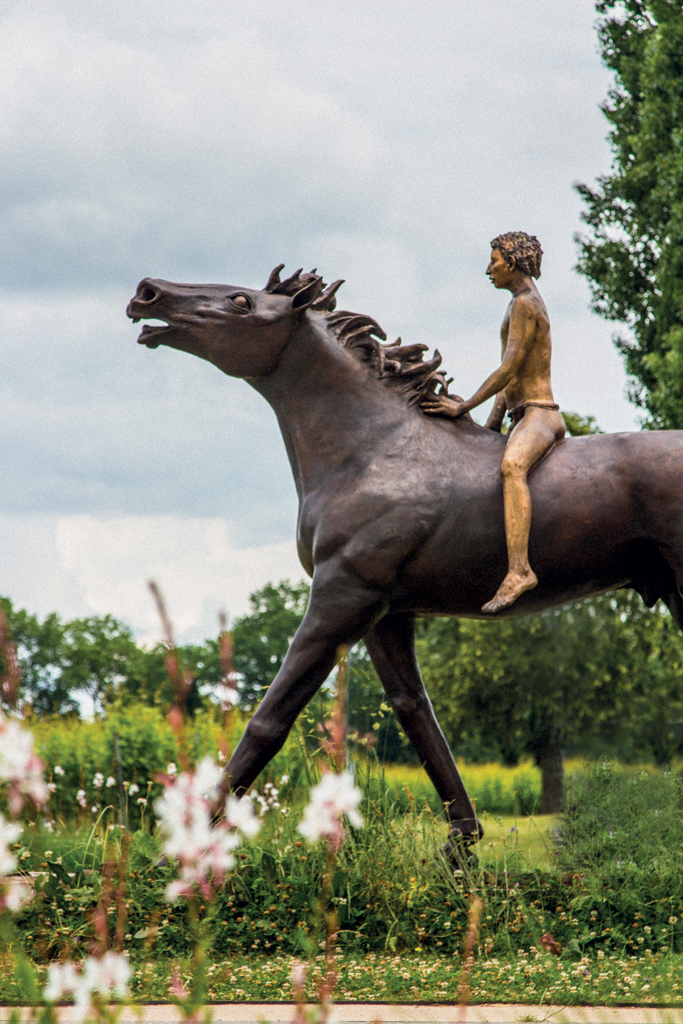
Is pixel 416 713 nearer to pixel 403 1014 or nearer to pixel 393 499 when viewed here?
pixel 393 499

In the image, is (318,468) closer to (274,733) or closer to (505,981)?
(274,733)

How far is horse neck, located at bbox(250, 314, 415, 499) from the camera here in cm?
498

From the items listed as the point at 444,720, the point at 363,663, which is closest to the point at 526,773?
the point at 444,720

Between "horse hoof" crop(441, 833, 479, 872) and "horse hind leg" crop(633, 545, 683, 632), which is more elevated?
"horse hind leg" crop(633, 545, 683, 632)

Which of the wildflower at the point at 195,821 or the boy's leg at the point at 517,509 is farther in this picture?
the boy's leg at the point at 517,509

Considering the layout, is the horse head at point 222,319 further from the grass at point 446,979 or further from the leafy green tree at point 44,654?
the leafy green tree at point 44,654

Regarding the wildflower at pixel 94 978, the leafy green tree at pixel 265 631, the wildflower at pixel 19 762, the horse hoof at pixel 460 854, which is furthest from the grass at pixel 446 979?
the leafy green tree at pixel 265 631

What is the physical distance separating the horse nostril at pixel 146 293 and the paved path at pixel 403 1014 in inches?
124

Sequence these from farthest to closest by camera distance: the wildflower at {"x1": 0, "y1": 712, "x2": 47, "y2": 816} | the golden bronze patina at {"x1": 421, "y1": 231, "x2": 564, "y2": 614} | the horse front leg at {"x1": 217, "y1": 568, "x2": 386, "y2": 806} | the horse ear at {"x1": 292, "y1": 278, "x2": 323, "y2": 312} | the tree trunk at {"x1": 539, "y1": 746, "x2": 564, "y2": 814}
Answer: the tree trunk at {"x1": 539, "y1": 746, "x2": 564, "y2": 814}
the horse ear at {"x1": 292, "y1": 278, "x2": 323, "y2": 312}
the golden bronze patina at {"x1": 421, "y1": 231, "x2": 564, "y2": 614}
the horse front leg at {"x1": 217, "y1": 568, "x2": 386, "y2": 806}
the wildflower at {"x1": 0, "y1": 712, "x2": 47, "y2": 816}

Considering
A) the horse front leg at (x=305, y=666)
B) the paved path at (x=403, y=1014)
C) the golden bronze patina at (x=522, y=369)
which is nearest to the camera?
the paved path at (x=403, y=1014)

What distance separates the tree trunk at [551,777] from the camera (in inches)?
597

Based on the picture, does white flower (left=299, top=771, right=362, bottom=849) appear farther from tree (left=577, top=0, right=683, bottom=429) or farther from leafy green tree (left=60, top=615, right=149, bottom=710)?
leafy green tree (left=60, top=615, right=149, bottom=710)

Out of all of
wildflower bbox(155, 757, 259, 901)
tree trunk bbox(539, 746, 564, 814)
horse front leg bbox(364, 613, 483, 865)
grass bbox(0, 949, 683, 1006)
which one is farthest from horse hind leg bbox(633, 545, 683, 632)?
tree trunk bbox(539, 746, 564, 814)

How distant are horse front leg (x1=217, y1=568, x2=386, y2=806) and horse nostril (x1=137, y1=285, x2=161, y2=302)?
1.65m
